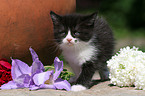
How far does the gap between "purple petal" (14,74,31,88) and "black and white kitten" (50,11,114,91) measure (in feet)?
1.46

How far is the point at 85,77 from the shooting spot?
2.69m

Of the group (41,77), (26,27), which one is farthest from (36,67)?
(26,27)

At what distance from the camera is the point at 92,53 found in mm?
2746

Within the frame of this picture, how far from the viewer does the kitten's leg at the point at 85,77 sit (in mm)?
2605

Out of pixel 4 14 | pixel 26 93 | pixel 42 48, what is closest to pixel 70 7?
pixel 42 48

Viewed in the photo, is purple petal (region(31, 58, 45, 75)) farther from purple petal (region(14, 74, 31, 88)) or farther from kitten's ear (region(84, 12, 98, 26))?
kitten's ear (region(84, 12, 98, 26))

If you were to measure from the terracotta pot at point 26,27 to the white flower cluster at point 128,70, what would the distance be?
78 cm

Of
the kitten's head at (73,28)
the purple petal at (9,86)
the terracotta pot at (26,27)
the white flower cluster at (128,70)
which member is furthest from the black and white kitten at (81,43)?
the purple petal at (9,86)

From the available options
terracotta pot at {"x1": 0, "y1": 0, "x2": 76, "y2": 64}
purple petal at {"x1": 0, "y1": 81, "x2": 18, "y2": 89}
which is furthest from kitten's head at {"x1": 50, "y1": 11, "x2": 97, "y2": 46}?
purple petal at {"x1": 0, "y1": 81, "x2": 18, "y2": 89}

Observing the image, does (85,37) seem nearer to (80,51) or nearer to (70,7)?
(80,51)

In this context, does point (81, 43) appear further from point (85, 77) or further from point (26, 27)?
point (26, 27)

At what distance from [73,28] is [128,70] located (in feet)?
2.26

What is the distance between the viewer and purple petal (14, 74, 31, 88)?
2.47 meters

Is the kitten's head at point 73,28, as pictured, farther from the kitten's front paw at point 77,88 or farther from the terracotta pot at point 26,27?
the kitten's front paw at point 77,88
